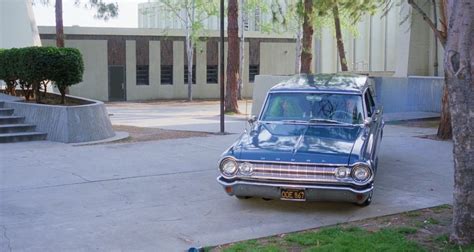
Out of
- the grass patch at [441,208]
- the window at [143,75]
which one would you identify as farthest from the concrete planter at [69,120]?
the window at [143,75]

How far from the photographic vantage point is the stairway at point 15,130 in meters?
13.9

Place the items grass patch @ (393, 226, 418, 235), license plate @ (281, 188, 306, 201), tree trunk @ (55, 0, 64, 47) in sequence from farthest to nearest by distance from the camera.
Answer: tree trunk @ (55, 0, 64, 47) < license plate @ (281, 188, 306, 201) < grass patch @ (393, 226, 418, 235)

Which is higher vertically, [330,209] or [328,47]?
[328,47]

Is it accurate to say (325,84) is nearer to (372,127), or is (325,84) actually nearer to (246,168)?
(372,127)

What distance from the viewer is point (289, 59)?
4672 centimetres

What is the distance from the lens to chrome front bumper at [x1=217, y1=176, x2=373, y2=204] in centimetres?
717

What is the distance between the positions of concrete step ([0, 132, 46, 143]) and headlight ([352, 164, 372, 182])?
9252mm

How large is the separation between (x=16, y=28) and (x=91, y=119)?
24.0 feet

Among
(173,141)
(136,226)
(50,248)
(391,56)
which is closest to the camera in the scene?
(50,248)

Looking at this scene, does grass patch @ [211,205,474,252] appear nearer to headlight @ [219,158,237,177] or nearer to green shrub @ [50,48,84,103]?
headlight @ [219,158,237,177]

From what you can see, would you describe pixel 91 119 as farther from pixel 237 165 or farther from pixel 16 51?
pixel 237 165

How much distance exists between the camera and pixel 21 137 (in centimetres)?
1405

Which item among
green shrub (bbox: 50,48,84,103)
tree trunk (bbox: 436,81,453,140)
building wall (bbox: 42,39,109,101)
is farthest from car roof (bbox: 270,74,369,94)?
building wall (bbox: 42,39,109,101)

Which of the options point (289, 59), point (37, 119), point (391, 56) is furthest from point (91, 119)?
point (289, 59)
